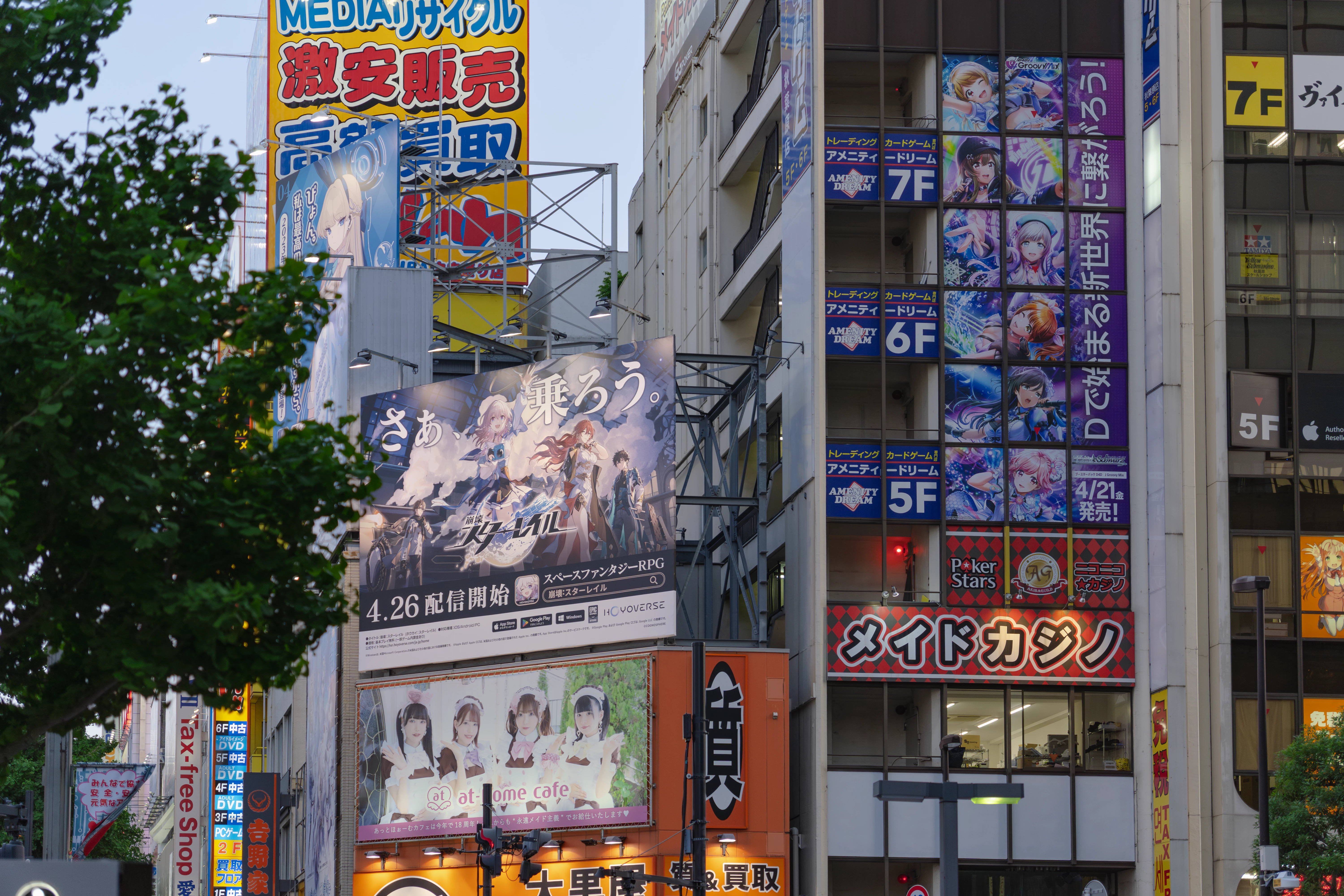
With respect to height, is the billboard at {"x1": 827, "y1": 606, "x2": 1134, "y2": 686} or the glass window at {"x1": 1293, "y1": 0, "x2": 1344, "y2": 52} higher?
the glass window at {"x1": 1293, "y1": 0, "x2": 1344, "y2": 52}

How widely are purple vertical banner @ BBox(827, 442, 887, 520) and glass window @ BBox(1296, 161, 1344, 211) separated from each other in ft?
37.6

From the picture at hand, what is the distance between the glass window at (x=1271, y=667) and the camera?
48906 mm

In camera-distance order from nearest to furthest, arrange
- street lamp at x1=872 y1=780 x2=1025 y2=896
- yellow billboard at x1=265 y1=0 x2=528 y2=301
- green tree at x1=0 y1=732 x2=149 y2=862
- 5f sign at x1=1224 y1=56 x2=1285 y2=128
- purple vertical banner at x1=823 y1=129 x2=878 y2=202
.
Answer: street lamp at x1=872 y1=780 x2=1025 y2=896 < 5f sign at x1=1224 y1=56 x2=1285 y2=128 < purple vertical banner at x1=823 y1=129 x2=878 y2=202 < yellow billboard at x1=265 y1=0 x2=528 y2=301 < green tree at x1=0 y1=732 x2=149 y2=862

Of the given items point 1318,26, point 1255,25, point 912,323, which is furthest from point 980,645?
point 1318,26

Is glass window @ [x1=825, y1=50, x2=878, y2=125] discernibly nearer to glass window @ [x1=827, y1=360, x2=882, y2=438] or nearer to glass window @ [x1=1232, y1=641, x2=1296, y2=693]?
glass window @ [x1=827, y1=360, x2=882, y2=438]

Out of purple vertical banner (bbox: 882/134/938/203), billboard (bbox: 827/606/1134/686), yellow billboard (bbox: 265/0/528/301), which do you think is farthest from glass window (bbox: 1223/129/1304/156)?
yellow billboard (bbox: 265/0/528/301)

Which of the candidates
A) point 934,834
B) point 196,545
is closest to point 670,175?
point 934,834

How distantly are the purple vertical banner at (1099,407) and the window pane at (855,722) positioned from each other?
8.76 metres

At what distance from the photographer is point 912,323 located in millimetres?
52969

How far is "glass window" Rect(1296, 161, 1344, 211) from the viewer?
51188 mm

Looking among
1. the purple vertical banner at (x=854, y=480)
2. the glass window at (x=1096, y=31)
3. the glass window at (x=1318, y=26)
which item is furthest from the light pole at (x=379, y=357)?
the glass window at (x=1318, y=26)

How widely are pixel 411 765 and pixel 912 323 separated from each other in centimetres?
1830

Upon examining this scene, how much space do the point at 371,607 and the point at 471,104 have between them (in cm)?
2802

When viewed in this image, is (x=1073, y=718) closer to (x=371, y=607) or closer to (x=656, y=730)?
(x=656, y=730)
